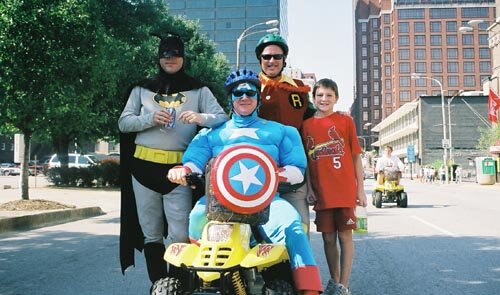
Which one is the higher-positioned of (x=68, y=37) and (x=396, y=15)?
(x=396, y=15)

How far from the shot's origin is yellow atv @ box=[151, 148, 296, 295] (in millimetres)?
3084

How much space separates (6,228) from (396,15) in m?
132

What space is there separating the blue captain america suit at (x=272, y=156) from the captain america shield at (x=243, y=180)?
342 mm

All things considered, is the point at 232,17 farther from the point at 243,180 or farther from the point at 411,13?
the point at 243,180

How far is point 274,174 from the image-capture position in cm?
323

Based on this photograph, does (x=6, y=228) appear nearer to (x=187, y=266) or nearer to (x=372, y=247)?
(x=372, y=247)

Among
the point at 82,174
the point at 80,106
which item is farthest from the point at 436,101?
the point at 80,106

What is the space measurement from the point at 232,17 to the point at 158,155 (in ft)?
368

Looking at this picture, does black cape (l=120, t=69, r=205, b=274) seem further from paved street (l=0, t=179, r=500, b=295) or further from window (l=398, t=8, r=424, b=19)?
window (l=398, t=8, r=424, b=19)

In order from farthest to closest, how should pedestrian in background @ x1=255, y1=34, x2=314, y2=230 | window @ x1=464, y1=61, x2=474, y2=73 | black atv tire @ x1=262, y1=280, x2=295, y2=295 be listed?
window @ x1=464, y1=61, x2=474, y2=73
pedestrian in background @ x1=255, y1=34, x2=314, y2=230
black atv tire @ x1=262, y1=280, x2=295, y2=295

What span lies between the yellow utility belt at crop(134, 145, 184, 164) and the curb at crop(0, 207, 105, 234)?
731 centimetres

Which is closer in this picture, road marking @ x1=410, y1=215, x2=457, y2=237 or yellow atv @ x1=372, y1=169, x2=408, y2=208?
road marking @ x1=410, y1=215, x2=457, y2=237

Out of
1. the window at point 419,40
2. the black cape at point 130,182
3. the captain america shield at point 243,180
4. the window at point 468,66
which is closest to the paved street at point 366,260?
the black cape at point 130,182

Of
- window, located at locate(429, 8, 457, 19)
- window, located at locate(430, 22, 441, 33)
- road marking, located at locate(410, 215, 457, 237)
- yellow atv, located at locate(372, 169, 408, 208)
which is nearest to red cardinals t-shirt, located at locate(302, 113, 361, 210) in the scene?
road marking, located at locate(410, 215, 457, 237)
